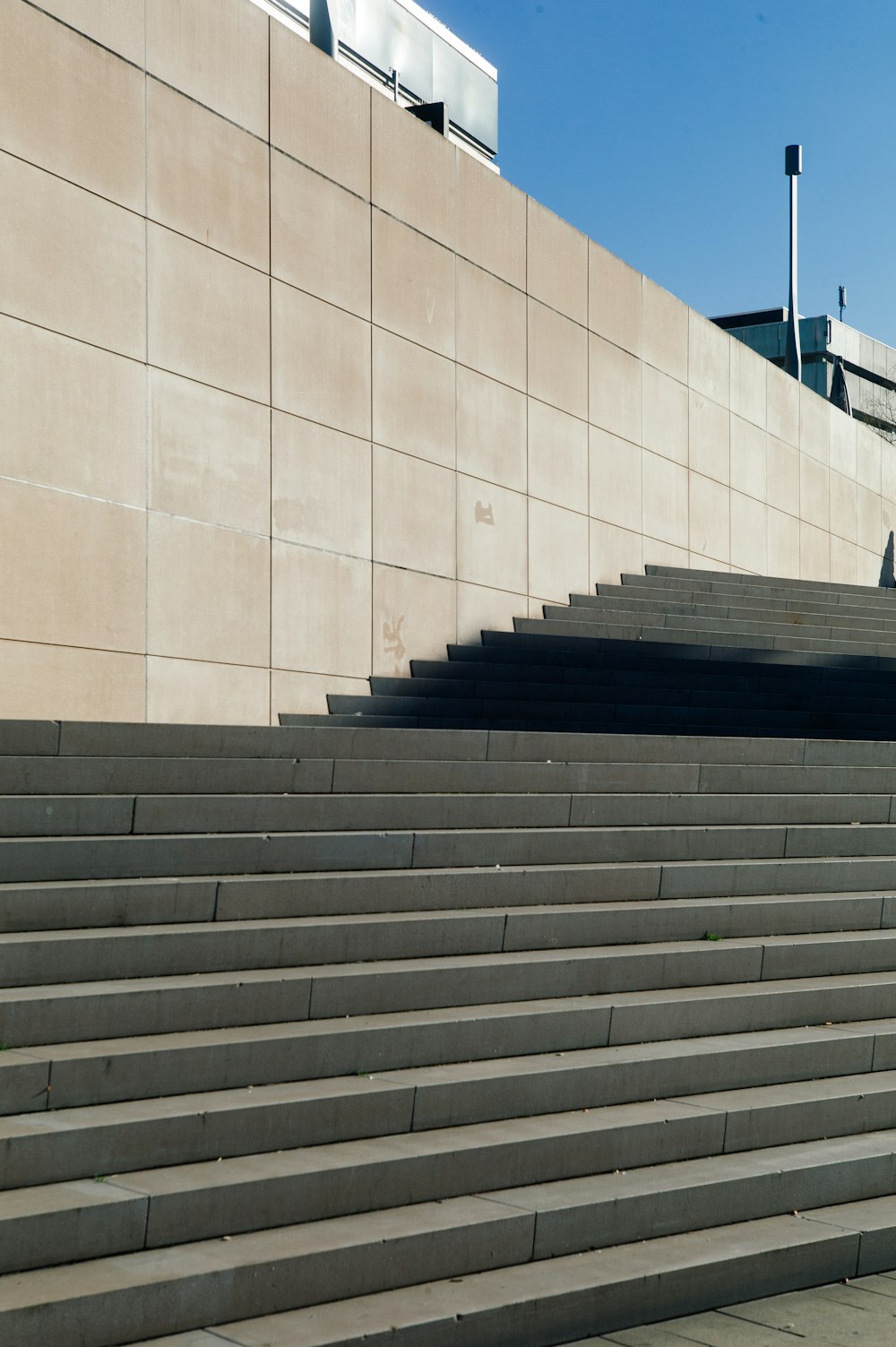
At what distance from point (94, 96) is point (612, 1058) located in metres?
7.65

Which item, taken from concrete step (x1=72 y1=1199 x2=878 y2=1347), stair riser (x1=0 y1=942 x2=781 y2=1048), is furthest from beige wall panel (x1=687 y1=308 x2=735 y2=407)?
concrete step (x1=72 y1=1199 x2=878 y2=1347)

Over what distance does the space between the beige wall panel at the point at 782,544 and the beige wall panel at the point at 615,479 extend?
190 inches

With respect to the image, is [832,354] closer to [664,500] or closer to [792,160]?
[792,160]

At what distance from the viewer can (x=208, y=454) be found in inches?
427

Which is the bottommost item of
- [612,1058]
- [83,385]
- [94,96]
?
[612,1058]

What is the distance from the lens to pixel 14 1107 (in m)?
4.85

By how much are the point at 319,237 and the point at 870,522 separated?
55.9 ft

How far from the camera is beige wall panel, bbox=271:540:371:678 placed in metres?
11.6

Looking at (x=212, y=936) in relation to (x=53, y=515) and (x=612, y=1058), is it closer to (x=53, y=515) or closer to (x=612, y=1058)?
(x=612, y=1058)

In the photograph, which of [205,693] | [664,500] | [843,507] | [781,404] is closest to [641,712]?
[205,693]

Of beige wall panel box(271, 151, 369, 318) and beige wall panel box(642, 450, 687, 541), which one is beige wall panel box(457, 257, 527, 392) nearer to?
beige wall panel box(271, 151, 369, 318)

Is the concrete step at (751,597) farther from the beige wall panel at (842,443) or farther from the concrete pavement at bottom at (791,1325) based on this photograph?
the concrete pavement at bottom at (791,1325)

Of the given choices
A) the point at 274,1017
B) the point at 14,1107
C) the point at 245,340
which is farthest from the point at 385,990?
the point at 245,340

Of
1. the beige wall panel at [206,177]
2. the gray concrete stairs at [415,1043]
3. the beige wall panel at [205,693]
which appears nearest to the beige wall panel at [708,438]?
the beige wall panel at [206,177]
